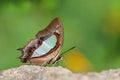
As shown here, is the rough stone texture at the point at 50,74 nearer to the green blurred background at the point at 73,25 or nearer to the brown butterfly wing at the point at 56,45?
the brown butterfly wing at the point at 56,45

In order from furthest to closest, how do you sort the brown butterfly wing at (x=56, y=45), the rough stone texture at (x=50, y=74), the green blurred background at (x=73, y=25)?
the green blurred background at (x=73, y=25)
the brown butterfly wing at (x=56, y=45)
the rough stone texture at (x=50, y=74)

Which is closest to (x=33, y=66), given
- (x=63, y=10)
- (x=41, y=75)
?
(x=41, y=75)

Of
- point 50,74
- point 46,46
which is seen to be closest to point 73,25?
point 46,46

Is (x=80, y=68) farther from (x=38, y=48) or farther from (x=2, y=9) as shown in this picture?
(x=38, y=48)

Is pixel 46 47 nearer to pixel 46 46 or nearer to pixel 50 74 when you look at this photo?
pixel 46 46

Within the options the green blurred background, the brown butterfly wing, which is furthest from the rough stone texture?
the green blurred background

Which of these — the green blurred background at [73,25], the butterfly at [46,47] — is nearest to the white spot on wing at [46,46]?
the butterfly at [46,47]
